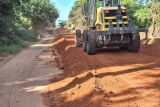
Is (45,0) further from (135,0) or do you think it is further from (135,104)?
(135,104)

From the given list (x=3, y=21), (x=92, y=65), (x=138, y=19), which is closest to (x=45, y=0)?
(x=138, y=19)

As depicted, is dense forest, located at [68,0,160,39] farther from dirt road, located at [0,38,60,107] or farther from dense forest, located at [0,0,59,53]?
dirt road, located at [0,38,60,107]

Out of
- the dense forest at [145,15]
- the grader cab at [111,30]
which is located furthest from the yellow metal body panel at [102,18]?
the dense forest at [145,15]

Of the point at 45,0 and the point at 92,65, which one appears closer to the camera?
the point at 92,65

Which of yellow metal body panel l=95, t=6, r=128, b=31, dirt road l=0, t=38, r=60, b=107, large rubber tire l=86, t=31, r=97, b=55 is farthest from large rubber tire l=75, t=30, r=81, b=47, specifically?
dirt road l=0, t=38, r=60, b=107

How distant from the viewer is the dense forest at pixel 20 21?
3177cm

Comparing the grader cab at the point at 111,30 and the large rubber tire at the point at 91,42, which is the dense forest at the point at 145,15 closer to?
the grader cab at the point at 111,30

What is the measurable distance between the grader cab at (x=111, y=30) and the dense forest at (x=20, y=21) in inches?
331

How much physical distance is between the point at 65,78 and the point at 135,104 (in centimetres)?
765

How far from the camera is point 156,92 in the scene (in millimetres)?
11656

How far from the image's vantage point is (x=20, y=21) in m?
52.0

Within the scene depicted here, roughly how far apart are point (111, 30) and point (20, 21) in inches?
1192

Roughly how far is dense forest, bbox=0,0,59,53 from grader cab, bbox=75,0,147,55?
841cm

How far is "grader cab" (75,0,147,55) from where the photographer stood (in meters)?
23.6
